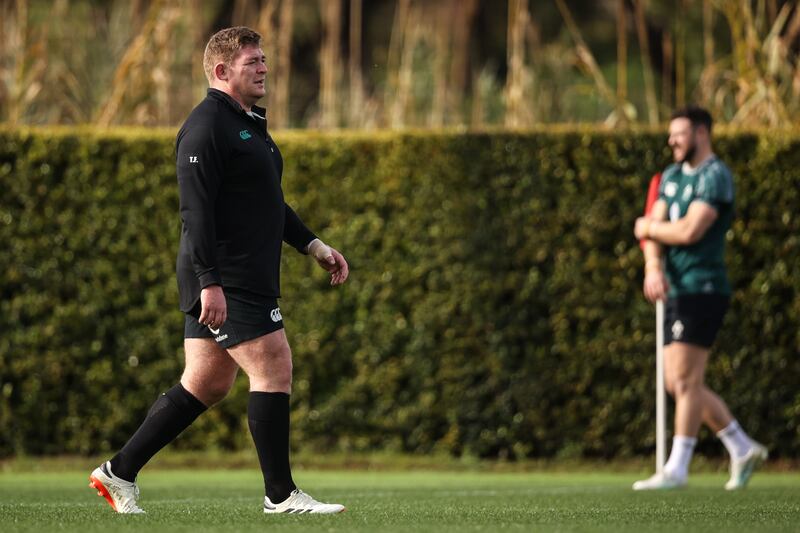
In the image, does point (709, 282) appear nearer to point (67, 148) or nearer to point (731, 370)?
point (731, 370)

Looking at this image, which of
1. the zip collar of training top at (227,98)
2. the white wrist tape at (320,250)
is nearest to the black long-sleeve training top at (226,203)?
the zip collar of training top at (227,98)

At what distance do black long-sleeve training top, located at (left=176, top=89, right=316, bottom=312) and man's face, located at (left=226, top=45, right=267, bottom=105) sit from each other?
7 cm

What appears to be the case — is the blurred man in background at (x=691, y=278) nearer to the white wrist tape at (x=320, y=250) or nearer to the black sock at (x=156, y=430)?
the white wrist tape at (x=320, y=250)

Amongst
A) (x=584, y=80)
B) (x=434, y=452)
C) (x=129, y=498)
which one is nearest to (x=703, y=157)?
(x=434, y=452)

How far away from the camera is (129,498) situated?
241 inches

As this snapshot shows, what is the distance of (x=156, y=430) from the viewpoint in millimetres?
6133

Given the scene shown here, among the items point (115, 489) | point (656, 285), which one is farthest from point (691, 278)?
point (115, 489)

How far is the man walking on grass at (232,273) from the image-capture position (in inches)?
233

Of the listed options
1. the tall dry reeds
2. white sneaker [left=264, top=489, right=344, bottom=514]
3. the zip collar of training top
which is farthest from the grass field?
the tall dry reeds

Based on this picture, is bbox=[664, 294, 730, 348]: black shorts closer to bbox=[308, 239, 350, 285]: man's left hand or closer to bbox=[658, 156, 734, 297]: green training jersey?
bbox=[658, 156, 734, 297]: green training jersey

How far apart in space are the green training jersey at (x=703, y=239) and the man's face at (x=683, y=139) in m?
0.10

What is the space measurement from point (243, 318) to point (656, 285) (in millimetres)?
3566

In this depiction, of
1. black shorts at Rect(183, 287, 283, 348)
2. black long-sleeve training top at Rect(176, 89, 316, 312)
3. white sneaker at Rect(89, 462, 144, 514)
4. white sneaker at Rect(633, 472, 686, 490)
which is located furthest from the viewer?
white sneaker at Rect(633, 472, 686, 490)

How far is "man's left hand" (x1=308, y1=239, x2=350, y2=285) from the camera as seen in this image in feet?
21.3
